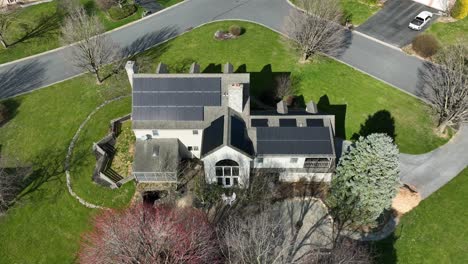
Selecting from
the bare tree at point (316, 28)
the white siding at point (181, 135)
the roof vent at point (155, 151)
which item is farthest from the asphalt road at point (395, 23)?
the roof vent at point (155, 151)

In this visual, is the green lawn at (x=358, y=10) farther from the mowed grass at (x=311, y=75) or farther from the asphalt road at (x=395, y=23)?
the mowed grass at (x=311, y=75)

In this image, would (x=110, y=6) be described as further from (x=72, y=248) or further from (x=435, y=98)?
(x=435, y=98)

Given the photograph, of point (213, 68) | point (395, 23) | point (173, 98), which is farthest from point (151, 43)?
point (395, 23)

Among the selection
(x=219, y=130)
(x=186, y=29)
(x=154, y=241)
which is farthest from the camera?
(x=186, y=29)

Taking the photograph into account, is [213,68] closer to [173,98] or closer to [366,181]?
[173,98]

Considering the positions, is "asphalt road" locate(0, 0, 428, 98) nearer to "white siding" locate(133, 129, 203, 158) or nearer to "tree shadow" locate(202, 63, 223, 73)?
"tree shadow" locate(202, 63, 223, 73)

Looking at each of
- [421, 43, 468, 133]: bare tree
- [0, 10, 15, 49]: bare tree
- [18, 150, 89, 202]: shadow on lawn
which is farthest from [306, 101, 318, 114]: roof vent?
[0, 10, 15, 49]: bare tree
